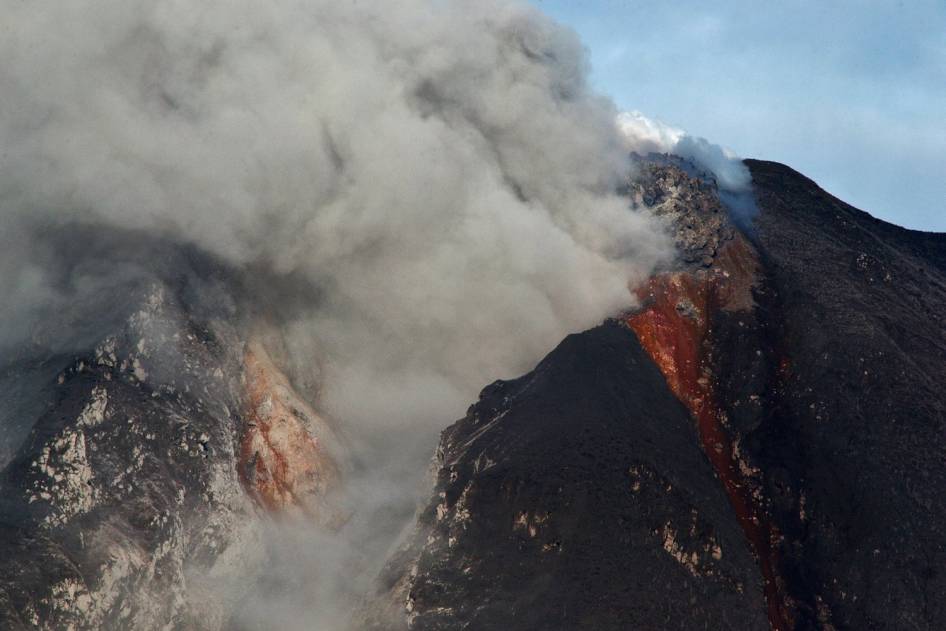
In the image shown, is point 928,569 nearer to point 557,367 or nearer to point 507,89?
point 557,367

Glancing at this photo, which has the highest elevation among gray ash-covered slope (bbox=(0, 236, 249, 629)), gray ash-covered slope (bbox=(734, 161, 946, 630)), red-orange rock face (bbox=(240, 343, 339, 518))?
gray ash-covered slope (bbox=(734, 161, 946, 630))

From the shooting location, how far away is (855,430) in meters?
45.9

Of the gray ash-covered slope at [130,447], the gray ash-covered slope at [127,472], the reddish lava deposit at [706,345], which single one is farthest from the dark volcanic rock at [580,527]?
the gray ash-covered slope at [127,472]

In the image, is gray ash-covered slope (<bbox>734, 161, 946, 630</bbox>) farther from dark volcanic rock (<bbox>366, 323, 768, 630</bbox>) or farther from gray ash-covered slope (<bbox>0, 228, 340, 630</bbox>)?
gray ash-covered slope (<bbox>0, 228, 340, 630</bbox>)

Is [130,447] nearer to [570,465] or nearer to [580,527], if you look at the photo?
[570,465]

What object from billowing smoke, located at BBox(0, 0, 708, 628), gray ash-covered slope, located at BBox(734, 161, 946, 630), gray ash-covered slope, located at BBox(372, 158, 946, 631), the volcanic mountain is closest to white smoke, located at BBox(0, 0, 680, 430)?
billowing smoke, located at BBox(0, 0, 708, 628)

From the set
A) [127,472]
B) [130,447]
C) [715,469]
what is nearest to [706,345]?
[715,469]

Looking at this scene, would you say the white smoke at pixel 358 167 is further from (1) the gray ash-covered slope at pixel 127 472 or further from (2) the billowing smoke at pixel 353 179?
(1) the gray ash-covered slope at pixel 127 472

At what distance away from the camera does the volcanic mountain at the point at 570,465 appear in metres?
38.8

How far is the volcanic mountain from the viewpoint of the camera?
38781 millimetres

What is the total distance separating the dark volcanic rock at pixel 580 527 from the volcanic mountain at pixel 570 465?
0.11 m

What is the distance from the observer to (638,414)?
1797 inches

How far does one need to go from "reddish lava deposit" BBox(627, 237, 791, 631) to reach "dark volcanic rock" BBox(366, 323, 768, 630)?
2.38 metres

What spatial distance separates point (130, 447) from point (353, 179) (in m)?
23.5
